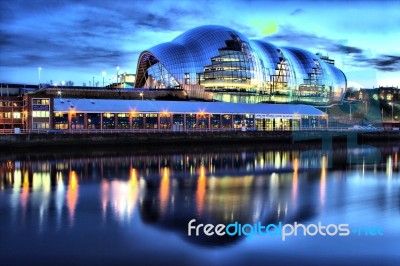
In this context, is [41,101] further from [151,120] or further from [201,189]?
[201,189]

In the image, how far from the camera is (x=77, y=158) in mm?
39375

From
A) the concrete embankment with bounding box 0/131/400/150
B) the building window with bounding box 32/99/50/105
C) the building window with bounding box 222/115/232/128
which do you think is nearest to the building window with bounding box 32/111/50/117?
the building window with bounding box 32/99/50/105

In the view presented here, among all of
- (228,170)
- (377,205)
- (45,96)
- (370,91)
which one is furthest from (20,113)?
(370,91)

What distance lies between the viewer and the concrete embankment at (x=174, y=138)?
1889 inches

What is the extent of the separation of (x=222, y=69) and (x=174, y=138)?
30112mm

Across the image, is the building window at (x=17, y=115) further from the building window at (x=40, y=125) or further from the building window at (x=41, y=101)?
the building window at (x=40, y=125)

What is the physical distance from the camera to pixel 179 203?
1916 cm

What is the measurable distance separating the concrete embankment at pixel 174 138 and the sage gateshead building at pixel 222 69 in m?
20.4

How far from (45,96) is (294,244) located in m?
51.7

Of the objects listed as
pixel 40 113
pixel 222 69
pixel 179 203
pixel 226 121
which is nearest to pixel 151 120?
pixel 226 121

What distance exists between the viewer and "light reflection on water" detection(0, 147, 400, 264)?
43.1ft

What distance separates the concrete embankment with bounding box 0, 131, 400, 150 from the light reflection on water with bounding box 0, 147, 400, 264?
46.0 feet

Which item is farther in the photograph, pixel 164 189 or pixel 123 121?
pixel 123 121

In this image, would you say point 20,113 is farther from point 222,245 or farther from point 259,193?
point 222,245
